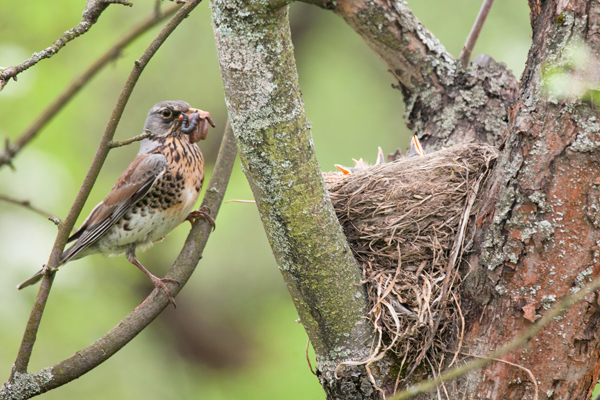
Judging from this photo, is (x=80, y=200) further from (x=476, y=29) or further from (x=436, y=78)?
(x=476, y=29)

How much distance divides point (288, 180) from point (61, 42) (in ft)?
3.02

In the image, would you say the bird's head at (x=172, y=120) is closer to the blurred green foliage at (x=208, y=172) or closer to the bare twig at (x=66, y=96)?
the blurred green foliage at (x=208, y=172)

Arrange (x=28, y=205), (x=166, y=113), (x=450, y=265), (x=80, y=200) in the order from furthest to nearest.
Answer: (x=166, y=113) → (x=450, y=265) → (x=80, y=200) → (x=28, y=205)

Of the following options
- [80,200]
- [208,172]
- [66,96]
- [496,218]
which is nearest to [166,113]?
[208,172]

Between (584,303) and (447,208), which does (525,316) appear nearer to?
(584,303)

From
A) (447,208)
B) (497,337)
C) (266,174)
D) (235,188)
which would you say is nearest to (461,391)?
(497,337)

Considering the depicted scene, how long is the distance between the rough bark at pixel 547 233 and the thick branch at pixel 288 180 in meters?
0.56

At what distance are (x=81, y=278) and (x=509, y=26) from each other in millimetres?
4832

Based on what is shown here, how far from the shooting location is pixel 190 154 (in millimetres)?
3400

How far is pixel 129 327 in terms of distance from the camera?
2.29m

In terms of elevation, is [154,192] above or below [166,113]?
below

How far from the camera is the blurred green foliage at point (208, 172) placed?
4.42 m

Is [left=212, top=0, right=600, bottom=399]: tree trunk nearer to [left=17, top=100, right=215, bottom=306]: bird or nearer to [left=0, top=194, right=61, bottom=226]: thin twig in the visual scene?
[left=0, top=194, right=61, bottom=226]: thin twig

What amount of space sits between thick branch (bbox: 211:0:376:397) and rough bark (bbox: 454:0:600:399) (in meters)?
0.56
